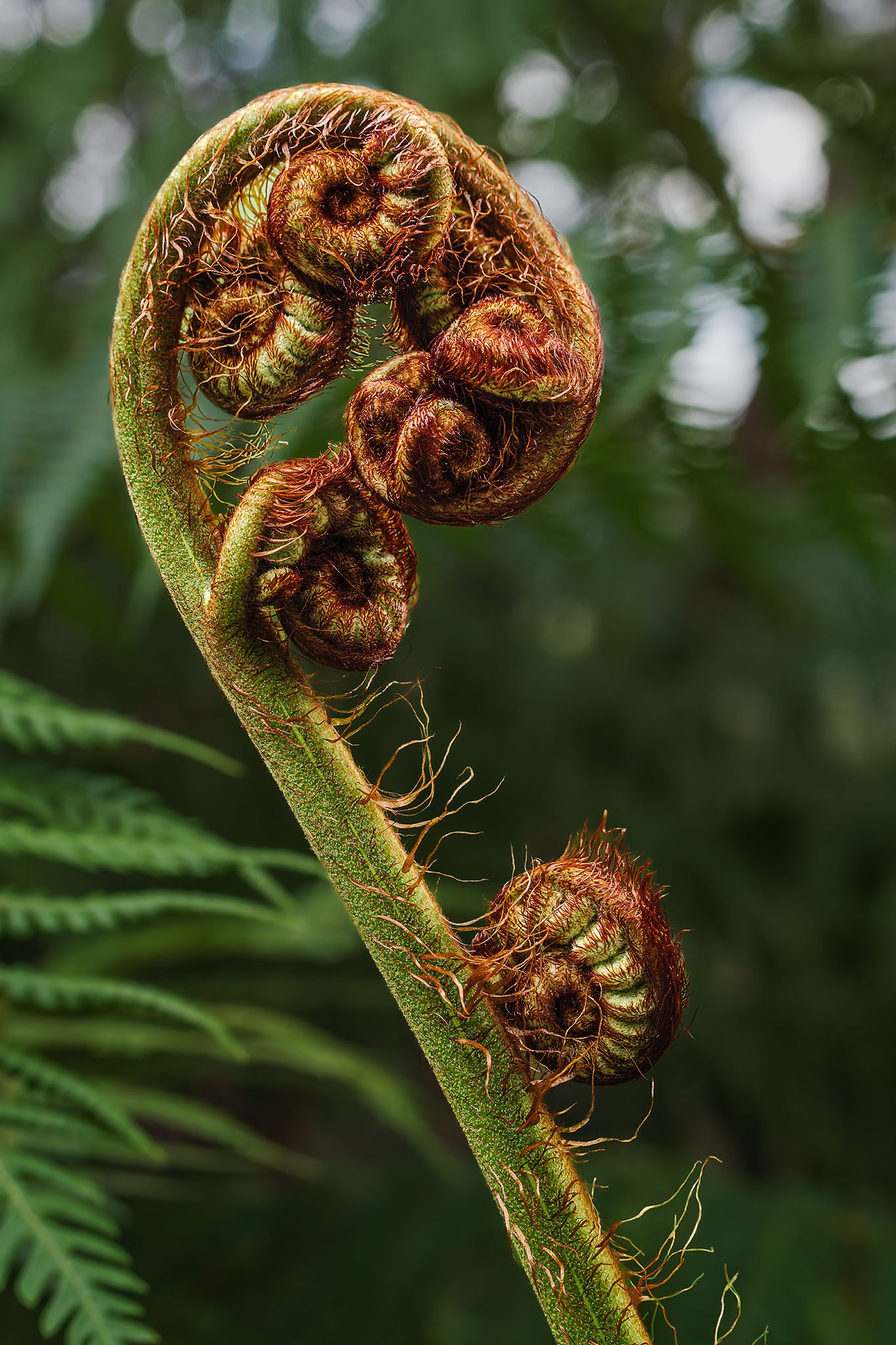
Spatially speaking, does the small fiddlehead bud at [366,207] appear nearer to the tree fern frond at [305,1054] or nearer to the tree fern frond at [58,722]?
the tree fern frond at [58,722]

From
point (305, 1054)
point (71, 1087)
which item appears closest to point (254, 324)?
point (71, 1087)

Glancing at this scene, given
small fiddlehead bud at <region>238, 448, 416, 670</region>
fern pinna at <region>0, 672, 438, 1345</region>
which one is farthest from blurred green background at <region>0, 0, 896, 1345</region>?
small fiddlehead bud at <region>238, 448, 416, 670</region>

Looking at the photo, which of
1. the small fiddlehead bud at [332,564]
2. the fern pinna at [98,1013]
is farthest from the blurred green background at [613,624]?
the small fiddlehead bud at [332,564]

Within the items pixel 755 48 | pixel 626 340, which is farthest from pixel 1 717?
pixel 755 48

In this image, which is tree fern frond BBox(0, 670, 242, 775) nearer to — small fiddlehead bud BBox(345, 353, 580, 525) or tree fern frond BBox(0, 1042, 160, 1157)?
tree fern frond BBox(0, 1042, 160, 1157)

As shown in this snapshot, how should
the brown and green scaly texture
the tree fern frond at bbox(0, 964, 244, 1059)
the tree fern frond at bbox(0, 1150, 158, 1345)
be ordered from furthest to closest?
the tree fern frond at bbox(0, 964, 244, 1059)
the tree fern frond at bbox(0, 1150, 158, 1345)
the brown and green scaly texture

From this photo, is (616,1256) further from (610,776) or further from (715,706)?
(715,706)

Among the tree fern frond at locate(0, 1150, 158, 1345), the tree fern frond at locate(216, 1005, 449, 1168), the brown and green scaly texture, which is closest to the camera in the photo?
the brown and green scaly texture
